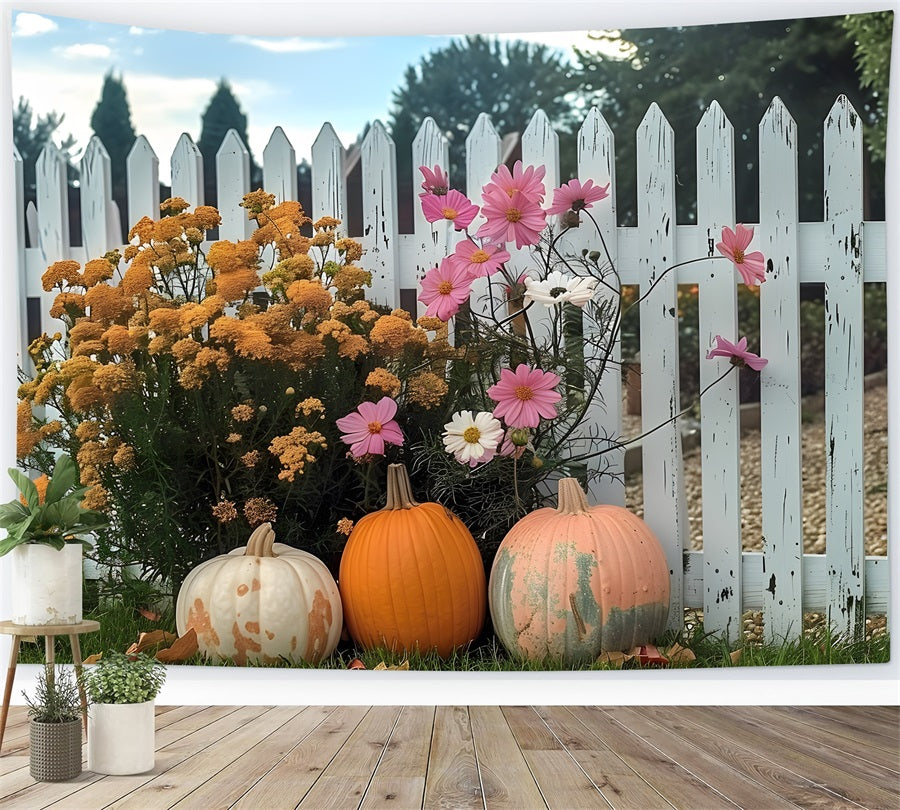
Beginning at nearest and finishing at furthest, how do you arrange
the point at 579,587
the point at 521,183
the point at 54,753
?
→ the point at 54,753
the point at 579,587
the point at 521,183

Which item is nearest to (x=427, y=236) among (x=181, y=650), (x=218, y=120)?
(x=181, y=650)

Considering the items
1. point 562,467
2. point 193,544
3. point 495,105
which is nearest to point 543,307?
point 562,467

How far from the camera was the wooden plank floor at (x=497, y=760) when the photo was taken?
5.12 feet

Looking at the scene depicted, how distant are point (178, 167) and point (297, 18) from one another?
634 mm

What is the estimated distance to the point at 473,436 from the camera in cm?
250

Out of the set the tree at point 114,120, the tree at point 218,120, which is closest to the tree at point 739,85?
the tree at point 218,120

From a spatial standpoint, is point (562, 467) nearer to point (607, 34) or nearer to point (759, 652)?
point (759, 652)

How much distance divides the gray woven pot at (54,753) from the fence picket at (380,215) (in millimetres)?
1577

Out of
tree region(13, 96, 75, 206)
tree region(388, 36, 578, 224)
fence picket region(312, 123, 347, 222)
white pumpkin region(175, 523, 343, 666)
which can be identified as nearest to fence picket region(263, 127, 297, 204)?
fence picket region(312, 123, 347, 222)

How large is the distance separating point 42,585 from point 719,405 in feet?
5.95

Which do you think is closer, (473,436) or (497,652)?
(473,436)

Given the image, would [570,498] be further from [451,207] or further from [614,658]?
[451,207]

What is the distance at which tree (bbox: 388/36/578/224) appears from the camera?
334 inches

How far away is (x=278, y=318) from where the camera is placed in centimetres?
262
